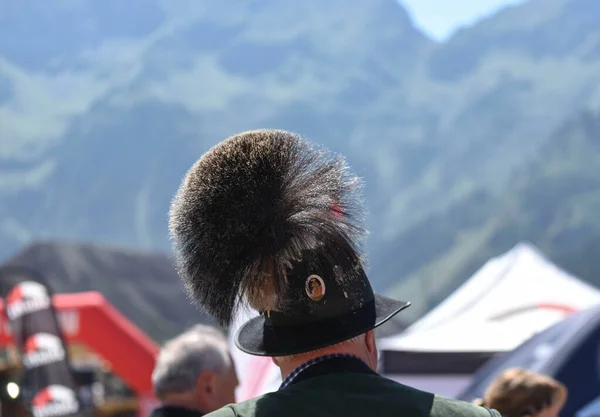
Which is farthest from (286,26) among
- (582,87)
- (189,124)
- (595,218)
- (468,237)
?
(595,218)

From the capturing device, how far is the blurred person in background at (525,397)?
2312 millimetres

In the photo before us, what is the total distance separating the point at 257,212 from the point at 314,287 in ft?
0.40

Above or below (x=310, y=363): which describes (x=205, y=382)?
above

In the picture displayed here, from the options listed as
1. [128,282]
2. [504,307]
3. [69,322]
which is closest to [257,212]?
[504,307]

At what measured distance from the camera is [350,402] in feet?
3.72

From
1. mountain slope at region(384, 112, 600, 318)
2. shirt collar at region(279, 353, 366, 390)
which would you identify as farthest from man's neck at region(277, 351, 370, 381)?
mountain slope at region(384, 112, 600, 318)

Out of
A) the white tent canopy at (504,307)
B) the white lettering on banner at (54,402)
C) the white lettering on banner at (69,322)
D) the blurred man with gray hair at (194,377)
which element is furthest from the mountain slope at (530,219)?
the blurred man with gray hair at (194,377)

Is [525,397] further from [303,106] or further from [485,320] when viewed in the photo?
[303,106]

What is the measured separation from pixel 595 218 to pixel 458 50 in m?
29.3

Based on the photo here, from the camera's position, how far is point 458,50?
65.1 meters

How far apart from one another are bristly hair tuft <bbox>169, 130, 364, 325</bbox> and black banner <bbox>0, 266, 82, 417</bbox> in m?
5.35

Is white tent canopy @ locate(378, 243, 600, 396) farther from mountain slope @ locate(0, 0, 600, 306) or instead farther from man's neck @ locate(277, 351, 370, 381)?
mountain slope @ locate(0, 0, 600, 306)

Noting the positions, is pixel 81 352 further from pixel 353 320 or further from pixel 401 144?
pixel 401 144

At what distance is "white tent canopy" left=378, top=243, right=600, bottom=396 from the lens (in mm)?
4641
